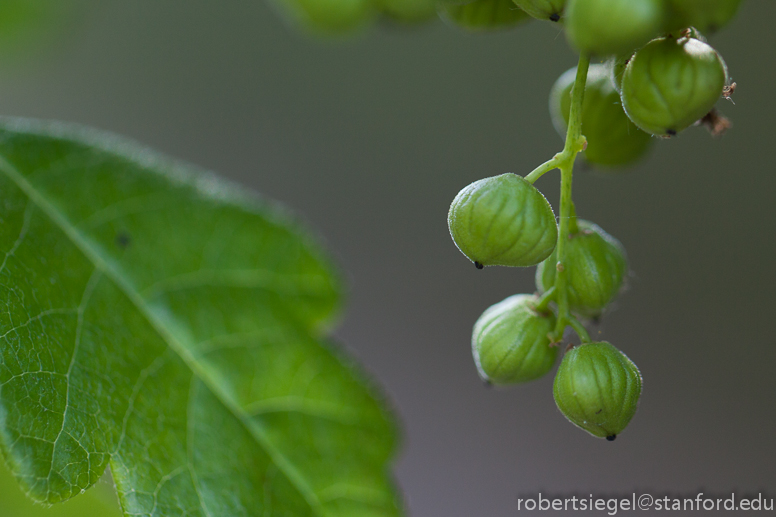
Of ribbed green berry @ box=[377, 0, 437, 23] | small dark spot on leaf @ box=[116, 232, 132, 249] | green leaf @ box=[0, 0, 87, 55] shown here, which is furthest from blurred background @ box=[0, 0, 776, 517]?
ribbed green berry @ box=[377, 0, 437, 23]

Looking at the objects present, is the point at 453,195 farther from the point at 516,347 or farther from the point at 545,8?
the point at 545,8

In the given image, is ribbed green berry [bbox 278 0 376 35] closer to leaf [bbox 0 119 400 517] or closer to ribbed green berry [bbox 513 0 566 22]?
ribbed green berry [bbox 513 0 566 22]

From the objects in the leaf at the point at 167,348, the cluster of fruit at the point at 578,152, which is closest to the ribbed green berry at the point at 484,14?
the cluster of fruit at the point at 578,152

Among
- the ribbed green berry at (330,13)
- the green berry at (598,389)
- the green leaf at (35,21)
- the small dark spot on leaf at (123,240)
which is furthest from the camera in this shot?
the green leaf at (35,21)

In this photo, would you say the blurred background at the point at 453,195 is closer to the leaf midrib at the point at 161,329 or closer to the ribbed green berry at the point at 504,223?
the leaf midrib at the point at 161,329

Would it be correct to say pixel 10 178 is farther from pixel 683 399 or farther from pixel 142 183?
pixel 683 399

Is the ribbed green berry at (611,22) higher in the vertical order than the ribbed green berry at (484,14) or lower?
lower
